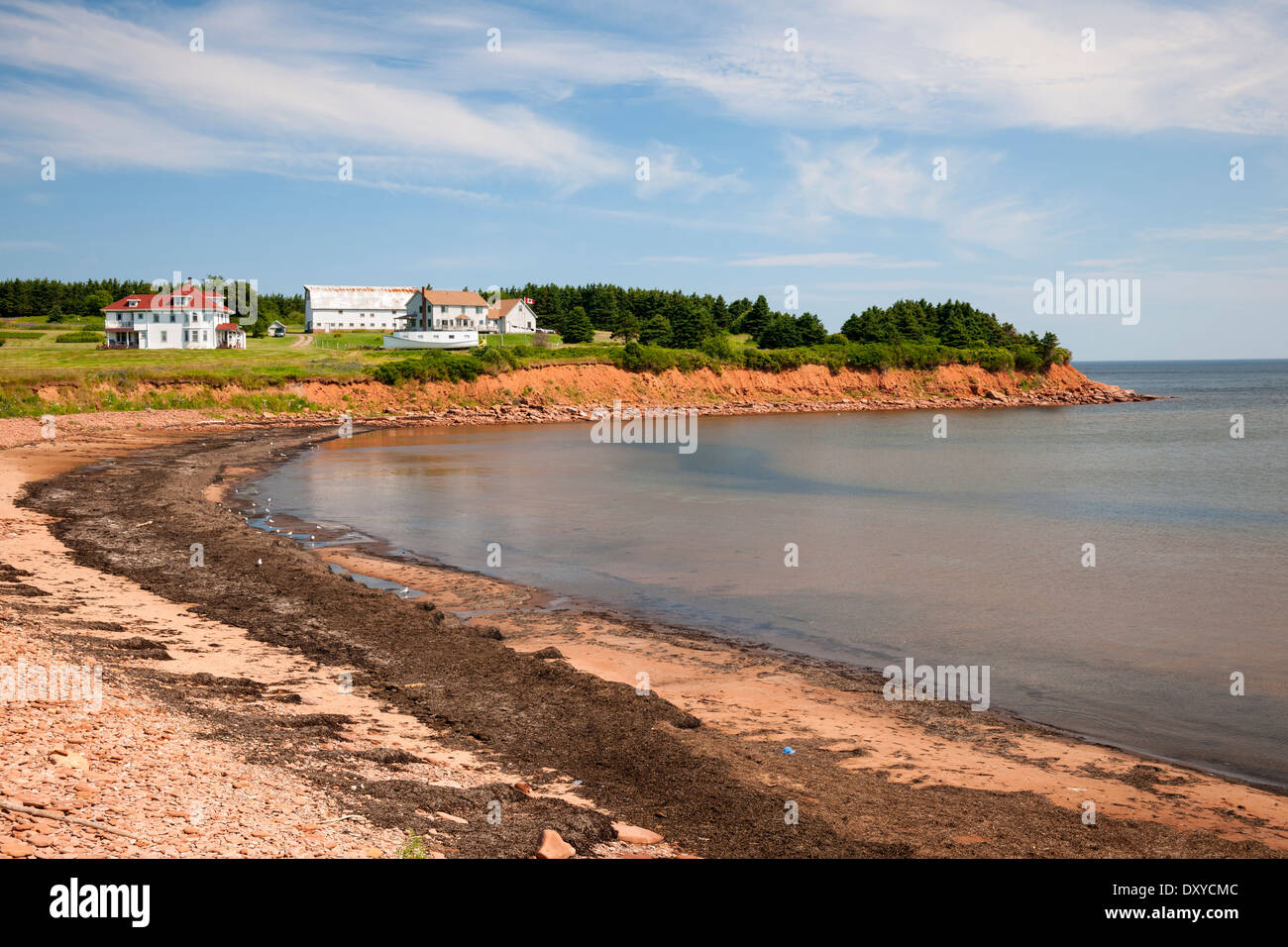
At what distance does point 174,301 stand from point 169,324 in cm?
230

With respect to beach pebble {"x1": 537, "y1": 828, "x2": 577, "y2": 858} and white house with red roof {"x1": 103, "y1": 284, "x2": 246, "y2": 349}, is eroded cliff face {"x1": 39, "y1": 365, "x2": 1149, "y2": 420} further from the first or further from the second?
beach pebble {"x1": 537, "y1": 828, "x2": 577, "y2": 858}

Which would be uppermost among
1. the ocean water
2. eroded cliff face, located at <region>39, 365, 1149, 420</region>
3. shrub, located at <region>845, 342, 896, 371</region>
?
shrub, located at <region>845, 342, 896, 371</region>

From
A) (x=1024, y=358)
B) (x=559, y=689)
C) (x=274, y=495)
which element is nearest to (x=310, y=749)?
(x=559, y=689)

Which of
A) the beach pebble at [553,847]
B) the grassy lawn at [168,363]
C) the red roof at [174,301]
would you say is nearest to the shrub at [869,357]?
the grassy lawn at [168,363]

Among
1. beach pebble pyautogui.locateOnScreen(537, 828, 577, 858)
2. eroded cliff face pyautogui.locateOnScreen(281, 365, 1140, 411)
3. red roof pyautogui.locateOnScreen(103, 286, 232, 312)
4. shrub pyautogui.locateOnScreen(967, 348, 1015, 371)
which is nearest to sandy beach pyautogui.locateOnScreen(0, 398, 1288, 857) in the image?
beach pebble pyautogui.locateOnScreen(537, 828, 577, 858)

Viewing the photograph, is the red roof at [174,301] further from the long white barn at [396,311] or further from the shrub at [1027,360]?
the shrub at [1027,360]

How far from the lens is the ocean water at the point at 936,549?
1512 centimetres

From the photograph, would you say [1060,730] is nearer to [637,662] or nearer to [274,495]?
[637,662]

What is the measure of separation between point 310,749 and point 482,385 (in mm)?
81391

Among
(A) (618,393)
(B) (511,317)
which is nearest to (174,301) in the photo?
(B) (511,317)

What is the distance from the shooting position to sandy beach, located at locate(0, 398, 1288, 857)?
798 centimetres

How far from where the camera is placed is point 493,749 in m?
10.7

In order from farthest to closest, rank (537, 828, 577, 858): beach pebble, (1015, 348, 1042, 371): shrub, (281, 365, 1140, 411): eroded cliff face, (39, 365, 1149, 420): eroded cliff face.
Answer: (1015, 348, 1042, 371): shrub
(281, 365, 1140, 411): eroded cliff face
(39, 365, 1149, 420): eroded cliff face
(537, 828, 577, 858): beach pebble

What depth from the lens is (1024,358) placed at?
420 feet
